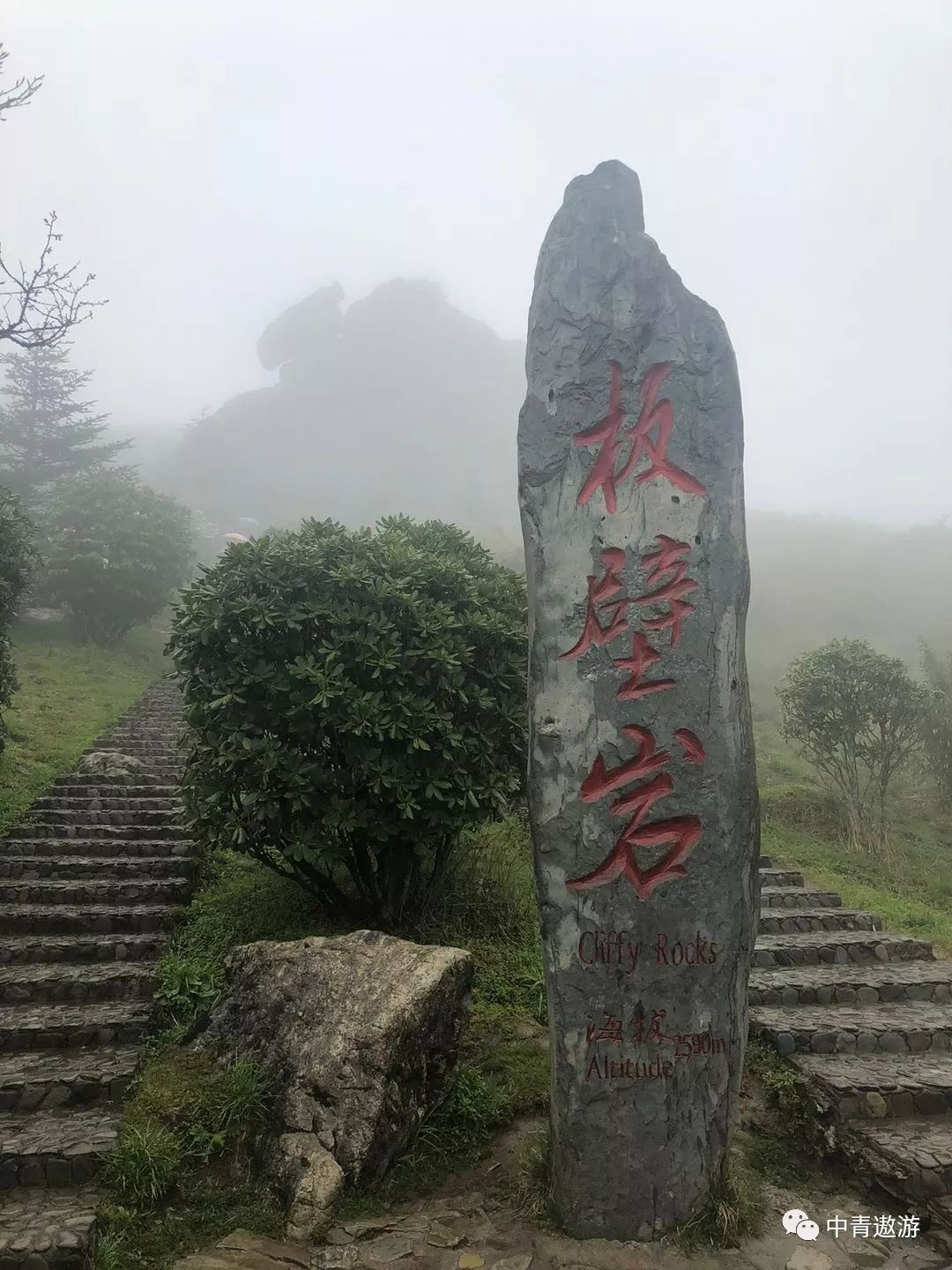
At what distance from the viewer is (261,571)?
5480 mm

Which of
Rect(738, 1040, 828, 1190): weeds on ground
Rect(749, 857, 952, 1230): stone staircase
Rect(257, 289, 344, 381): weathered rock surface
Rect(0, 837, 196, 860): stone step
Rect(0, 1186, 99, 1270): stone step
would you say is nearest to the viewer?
Rect(0, 1186, 99, 1270): stone step

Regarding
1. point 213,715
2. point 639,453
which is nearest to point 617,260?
point 639,453

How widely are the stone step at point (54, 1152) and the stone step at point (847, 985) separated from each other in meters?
4.01

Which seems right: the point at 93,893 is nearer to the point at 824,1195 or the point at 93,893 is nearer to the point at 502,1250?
the point at 502,1250

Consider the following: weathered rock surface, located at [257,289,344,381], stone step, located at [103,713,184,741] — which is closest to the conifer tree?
stone step, located at [103,713,184,741]

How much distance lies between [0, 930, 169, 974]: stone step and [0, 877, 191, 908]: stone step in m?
0.63

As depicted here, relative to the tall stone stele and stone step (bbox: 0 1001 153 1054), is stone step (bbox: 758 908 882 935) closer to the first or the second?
the tall stone stele

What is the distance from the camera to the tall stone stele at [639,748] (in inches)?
138

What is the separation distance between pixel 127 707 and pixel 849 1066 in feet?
42.2

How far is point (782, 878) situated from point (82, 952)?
6507 mm

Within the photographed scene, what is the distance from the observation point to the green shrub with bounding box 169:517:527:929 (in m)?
5.14

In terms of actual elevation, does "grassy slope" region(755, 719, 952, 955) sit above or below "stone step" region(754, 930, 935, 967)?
above

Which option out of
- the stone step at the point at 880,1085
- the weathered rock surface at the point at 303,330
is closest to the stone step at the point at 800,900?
the stone step at the point at 880,1085

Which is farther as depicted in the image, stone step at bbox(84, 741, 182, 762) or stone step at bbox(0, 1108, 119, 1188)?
stone step at bbox(84, 741, 182, 762)
